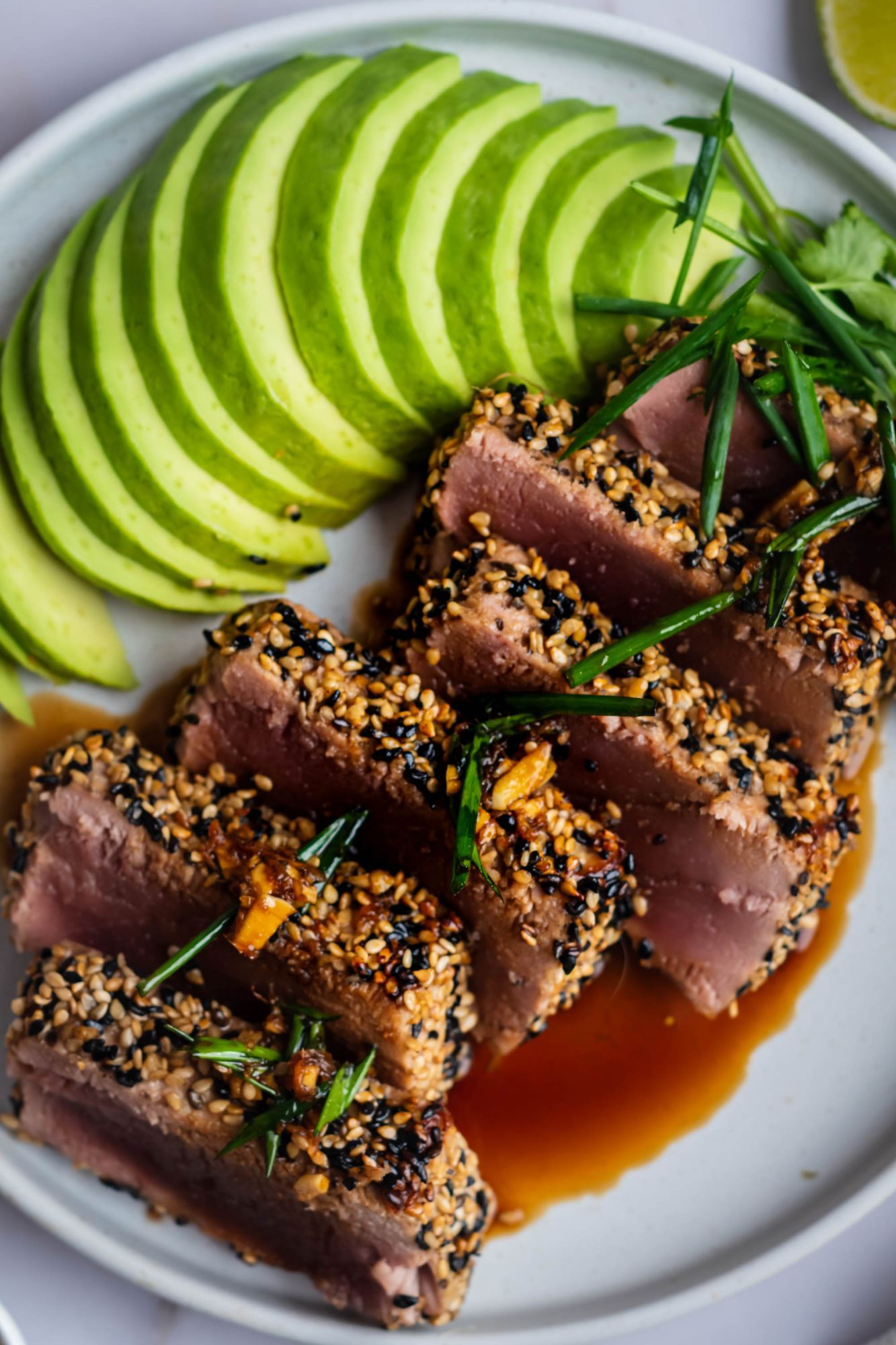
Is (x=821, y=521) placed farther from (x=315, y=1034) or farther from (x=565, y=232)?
(x=315, y=1034)

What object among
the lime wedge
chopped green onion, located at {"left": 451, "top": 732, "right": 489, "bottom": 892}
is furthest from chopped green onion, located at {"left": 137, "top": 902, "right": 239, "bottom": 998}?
the lime wedge

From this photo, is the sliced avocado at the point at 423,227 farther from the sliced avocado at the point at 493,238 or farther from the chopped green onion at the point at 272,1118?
the chopped green onion at the point at 272,1118

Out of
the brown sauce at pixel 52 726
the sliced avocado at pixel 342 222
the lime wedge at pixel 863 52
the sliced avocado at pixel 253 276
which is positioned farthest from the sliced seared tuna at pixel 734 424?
the brown sauce at pixel 52 726

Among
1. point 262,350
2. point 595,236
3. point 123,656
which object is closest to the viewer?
point 262,350

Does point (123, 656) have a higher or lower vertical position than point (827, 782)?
lower

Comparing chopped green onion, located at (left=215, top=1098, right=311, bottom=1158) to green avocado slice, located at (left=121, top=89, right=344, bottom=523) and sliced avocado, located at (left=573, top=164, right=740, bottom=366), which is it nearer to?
green avocado slice, located at (left=121, top=89, right=344, bottom=523)

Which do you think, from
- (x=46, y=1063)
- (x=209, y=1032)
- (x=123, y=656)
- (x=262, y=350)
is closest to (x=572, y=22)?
(x=262, y=350)

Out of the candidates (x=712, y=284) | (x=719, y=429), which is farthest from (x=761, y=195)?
(x=719, y=429)

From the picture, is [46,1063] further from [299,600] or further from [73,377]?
[73,377]

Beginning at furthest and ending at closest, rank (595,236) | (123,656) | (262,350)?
(123,656) → (595,236) → (262,350)
